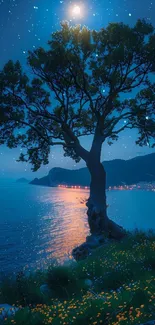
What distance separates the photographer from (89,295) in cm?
695

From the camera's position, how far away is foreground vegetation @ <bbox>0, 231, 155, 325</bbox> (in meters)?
4.98

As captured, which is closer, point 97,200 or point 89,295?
point 89,295

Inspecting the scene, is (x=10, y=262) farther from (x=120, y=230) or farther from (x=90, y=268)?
(x=90, y=268)

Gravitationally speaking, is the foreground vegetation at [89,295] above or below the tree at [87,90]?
below

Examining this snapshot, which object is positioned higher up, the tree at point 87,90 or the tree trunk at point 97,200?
the tree at point 87,90

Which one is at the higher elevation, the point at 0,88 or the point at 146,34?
the point at 146,34

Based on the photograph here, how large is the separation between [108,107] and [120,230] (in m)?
9.28

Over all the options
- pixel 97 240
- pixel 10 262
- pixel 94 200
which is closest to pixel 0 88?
pixel 94 200

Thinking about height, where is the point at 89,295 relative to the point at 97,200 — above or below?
below

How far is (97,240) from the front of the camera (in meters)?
17.5

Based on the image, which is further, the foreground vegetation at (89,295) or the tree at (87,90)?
the tree at (87,90)

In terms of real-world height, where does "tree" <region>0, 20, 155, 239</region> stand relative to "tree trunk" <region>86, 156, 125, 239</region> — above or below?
above

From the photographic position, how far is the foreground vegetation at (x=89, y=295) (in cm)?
498

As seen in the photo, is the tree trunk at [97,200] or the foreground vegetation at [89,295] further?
the tree trunk at [97,200]
